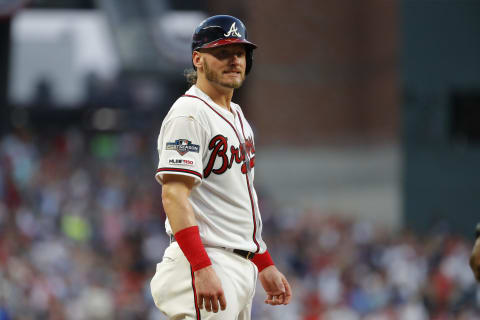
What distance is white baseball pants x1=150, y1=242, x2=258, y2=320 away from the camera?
9.73 ft

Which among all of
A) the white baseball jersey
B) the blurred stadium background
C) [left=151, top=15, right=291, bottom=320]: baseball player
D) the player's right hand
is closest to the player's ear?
[left=151, top=15, right=291, bottom=320]: baseball player

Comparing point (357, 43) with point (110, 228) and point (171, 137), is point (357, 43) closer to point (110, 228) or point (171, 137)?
point (110, 228)

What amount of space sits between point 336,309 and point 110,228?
480cm

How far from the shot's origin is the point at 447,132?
18.4 meters

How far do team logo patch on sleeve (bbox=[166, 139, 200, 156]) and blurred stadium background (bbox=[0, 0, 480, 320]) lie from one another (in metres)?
6.06

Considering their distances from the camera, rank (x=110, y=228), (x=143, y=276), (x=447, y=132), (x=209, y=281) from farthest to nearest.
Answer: (x=447, y=132) → (x=110, y=228) → (x=143, y=276) → (x=209, y=281)

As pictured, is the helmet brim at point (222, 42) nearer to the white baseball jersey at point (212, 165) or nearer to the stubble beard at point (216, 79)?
the stubble beard at point (216, 79)

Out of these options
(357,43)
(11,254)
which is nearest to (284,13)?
(357,43)

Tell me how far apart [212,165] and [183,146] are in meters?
0.17

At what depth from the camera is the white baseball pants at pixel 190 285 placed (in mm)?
2965

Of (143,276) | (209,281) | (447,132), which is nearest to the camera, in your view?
(209,281)

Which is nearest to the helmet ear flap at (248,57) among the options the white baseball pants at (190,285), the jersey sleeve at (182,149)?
the jersey sleeve at (182,149)

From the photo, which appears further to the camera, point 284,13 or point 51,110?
point 51,110

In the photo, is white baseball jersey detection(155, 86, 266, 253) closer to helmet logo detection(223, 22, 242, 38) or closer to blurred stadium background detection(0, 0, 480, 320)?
helmet logo detection(223, 22, 242, 38)
